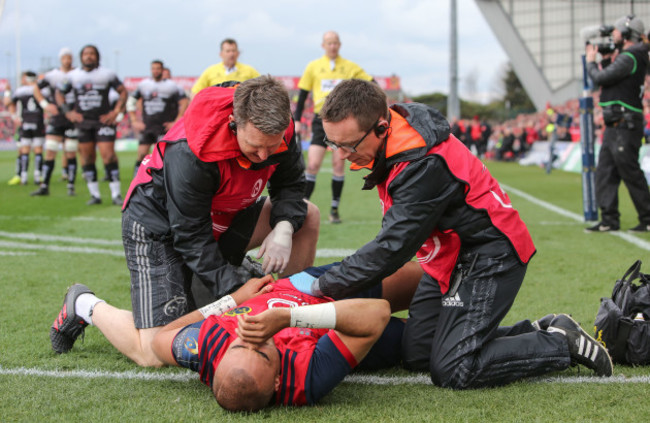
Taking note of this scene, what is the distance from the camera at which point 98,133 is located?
10703 millimetres

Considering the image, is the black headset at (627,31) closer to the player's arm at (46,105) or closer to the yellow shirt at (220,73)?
the yellow shirt at (220,73)

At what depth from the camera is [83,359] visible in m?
3.69

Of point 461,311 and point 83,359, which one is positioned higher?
point 461,311

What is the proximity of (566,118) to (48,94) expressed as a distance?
667 inches

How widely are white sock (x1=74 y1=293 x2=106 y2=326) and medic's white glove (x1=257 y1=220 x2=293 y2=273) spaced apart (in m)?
1.02

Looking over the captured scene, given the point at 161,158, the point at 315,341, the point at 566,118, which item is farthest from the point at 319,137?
the point at 566,118

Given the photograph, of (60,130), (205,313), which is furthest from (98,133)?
(205,313)

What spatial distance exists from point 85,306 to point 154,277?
49 cm

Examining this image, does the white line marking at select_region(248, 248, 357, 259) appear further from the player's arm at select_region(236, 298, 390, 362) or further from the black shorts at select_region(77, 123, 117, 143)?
the black shorts at select_region(77, 123, 117, 143)

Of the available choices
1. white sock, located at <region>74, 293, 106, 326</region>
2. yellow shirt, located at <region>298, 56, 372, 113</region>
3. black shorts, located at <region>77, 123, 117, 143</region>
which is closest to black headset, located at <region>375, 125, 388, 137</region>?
white sock, located at <region>74, 293, 106, 326</region>

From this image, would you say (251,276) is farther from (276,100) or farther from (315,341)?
(276,100)

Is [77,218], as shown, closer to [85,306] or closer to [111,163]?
[111,163]

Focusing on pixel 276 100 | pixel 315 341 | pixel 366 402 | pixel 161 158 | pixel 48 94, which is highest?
pixel 48 94

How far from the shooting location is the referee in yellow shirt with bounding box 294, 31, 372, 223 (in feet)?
29.8
